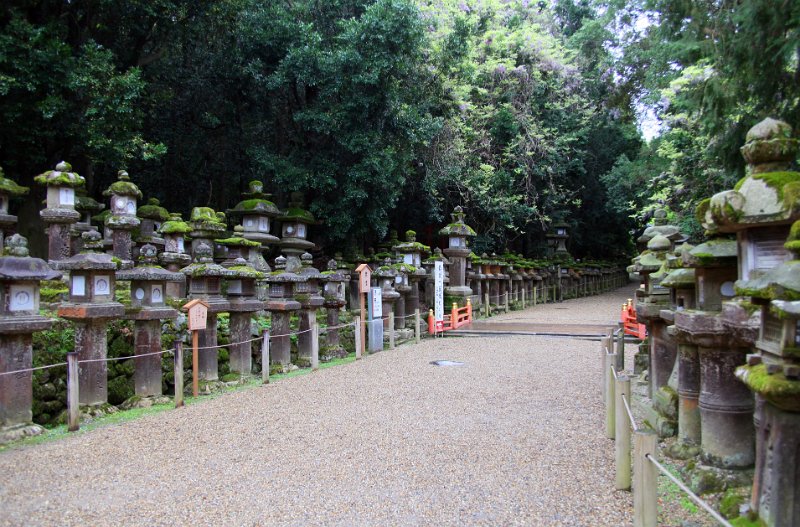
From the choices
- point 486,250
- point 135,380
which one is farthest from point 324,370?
point 486,250

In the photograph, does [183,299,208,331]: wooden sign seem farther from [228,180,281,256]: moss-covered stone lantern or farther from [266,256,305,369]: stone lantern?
[228,180,281,256]: moss-covered stone lantern

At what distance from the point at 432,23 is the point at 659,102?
7513mm

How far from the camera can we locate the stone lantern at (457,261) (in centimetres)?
1911

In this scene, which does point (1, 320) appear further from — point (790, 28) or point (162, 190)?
point (162, 190)

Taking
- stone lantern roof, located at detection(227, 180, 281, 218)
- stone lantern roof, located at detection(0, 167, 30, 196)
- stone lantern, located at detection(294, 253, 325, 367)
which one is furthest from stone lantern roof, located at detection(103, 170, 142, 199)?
stone lantern, located at detection(294, 253, 325, 367)

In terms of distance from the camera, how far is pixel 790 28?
20.1 ft

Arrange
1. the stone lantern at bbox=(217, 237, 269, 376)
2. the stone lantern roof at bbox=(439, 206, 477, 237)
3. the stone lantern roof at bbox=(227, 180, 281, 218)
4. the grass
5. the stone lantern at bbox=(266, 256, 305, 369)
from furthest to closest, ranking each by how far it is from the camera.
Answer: the stone lantern roof at bbox=(439, 206, 477, 237) → the stone lantern roof at bbox=(227, 180, 281, 218) → the stone lantern at bbox=(266, 256, 305, 369) → the stone lantern at bbox=(217, 237, 269, 376) → the grass

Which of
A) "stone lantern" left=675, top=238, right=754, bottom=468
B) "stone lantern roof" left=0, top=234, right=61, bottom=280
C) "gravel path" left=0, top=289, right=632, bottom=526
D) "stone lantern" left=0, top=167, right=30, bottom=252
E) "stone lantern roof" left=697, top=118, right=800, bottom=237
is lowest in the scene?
"gravel path" left=0, top=289, right=632, bottom=526

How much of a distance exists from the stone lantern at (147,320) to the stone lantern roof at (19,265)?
161 centimetres

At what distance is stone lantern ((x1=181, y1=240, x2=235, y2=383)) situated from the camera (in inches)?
388

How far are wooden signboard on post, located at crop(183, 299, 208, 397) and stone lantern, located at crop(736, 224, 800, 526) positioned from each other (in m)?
7.43

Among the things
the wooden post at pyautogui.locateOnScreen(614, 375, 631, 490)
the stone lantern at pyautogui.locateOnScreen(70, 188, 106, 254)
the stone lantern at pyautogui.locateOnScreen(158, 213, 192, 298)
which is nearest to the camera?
the wooden post at pyautogui.locateOnScreen(614, 375, 631, 490)

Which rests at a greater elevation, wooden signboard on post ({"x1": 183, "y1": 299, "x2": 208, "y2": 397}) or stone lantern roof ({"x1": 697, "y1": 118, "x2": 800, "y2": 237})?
stone lantern roof ({"x1": 697, "y1": 118, "x2": 800, "y2": 237})

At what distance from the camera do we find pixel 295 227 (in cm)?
1695
